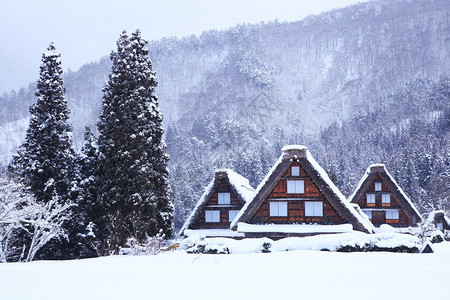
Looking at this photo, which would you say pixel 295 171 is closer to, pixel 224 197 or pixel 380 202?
pixel 224 197

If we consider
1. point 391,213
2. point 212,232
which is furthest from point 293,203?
point 391,213

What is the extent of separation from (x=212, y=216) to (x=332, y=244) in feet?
63.4

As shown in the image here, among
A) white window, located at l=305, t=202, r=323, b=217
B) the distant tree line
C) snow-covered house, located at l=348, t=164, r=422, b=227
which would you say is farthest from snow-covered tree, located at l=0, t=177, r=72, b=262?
snow-covered house, located at l=348, t=164, r=422, b=227

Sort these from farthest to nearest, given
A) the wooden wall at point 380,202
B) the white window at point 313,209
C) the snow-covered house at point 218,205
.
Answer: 1. the wooden wall at point 380,202
2. the snow-covered house at point 218,205
3. the white window at point 313,209

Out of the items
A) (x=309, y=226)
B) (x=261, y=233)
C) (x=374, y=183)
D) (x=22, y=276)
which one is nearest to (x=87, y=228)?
(x=261, y=233)

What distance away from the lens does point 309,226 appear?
2683 cm

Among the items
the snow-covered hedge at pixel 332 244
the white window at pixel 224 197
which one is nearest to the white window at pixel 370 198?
the white window at pixel 224 197

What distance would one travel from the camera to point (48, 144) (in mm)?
28234

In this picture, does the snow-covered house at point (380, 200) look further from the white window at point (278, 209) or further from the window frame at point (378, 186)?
the white window at point (278, 209)

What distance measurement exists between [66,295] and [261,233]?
20.1 metres

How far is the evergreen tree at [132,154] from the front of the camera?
26297 millimetres

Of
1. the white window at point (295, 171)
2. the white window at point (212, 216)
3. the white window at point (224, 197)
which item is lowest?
the white window at point (212, 216)

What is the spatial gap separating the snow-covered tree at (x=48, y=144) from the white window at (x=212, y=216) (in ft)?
39.8

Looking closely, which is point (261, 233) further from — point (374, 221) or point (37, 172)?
point (374, 221)
